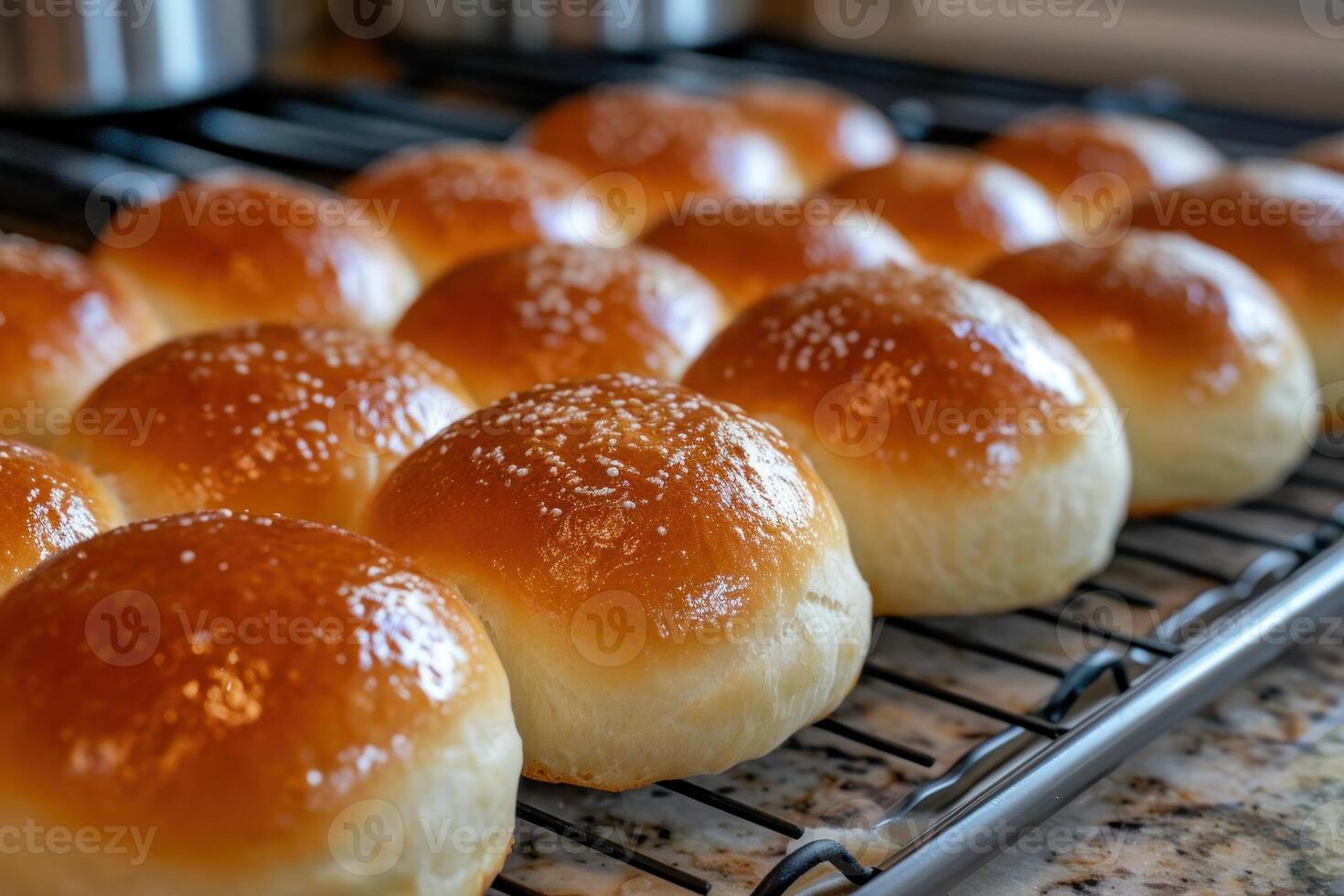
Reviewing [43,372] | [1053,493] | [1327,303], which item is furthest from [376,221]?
[1327,303]

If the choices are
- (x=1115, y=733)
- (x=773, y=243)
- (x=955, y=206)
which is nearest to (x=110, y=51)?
(x=773, y=243)

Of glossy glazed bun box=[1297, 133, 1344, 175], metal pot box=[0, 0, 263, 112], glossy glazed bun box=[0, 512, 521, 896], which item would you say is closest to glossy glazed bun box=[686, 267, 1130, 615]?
glossy glazed bun box=[0, 512, 521, 896]

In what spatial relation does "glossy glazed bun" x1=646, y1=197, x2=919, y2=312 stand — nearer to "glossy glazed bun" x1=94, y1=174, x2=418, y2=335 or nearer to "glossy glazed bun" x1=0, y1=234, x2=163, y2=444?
"glossy glazed bun" x1=94, y1=174, x2=418, y2=335

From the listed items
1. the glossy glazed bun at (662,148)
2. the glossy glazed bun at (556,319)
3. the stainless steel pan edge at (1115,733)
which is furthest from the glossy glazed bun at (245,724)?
the glossy glazed bun at (662,148)

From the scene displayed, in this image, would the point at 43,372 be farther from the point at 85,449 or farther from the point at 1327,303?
the point at 1327,303

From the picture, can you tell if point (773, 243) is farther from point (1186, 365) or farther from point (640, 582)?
point (640, 582)

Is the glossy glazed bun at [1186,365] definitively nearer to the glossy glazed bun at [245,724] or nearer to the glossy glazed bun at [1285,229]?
the glossy glazed bun at [1285,229]
